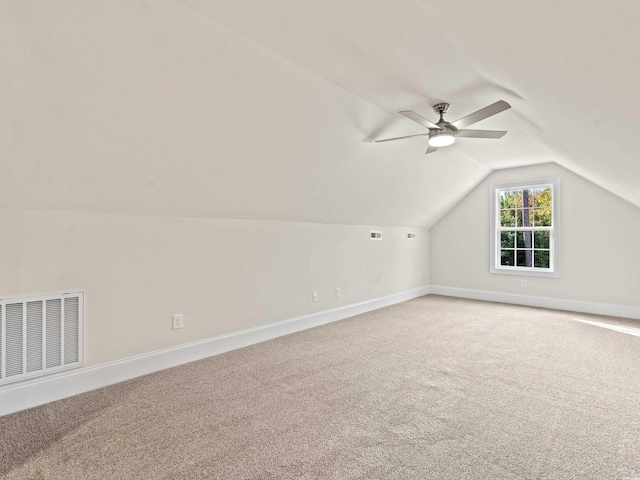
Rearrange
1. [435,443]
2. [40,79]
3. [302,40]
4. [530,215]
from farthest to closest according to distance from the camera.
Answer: [530,215] → [302,40] → [435,443] → [40,79]

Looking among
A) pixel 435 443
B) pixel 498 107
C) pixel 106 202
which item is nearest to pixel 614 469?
pixel 435 443

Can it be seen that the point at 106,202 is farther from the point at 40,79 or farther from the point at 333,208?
the point at 333,208

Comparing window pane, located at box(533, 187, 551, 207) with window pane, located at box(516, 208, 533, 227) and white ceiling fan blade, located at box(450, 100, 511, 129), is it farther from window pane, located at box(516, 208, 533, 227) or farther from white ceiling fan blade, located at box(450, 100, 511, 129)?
white ceiling fan blade, located at box(450, 100, 511, 129)

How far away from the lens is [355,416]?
2.18 metres

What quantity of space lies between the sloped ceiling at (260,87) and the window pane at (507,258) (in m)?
2.61

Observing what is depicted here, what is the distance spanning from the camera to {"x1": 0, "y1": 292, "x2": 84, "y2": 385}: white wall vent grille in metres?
2.21

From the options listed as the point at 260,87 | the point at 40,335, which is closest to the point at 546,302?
the point at 260,87

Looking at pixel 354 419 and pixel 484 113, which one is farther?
pixel 484 113

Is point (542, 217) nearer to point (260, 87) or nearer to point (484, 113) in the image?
point (484, 113)

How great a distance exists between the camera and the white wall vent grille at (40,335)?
7.25ft

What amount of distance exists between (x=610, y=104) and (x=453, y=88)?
130cm

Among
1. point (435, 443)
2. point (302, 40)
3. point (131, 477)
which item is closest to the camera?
point (131, 477)

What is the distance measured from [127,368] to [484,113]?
369cm

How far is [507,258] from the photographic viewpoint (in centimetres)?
614
